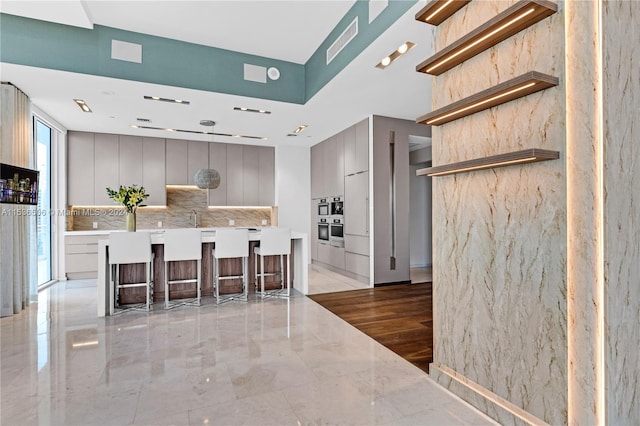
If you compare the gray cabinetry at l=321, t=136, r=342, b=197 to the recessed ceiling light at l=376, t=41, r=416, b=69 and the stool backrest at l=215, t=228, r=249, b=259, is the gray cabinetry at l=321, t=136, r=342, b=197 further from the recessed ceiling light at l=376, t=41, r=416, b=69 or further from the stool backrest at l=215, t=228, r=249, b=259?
the recessed ceiling light at l=376, t=41, r=416, b=69

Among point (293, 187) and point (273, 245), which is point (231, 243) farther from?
point (293, 187)

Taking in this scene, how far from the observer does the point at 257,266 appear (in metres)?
5.24

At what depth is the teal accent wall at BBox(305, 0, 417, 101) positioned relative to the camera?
2.91 metres

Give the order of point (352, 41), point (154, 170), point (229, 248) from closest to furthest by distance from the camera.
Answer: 1. point (352, 41)
2. point (229, 248)
3. point (154, 170)

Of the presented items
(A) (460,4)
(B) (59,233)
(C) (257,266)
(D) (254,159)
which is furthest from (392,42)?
(B) (59,233)

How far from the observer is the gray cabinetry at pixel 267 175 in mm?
7867

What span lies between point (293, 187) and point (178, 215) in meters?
2.67

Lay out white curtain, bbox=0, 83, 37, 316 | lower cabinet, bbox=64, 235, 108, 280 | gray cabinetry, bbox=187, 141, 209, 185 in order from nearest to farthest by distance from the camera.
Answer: white curtain, bbox=0, 83, 37, 316 < lower cabinet, bbox=64, 235, 108, 280 < gray cabinetry, bbox=187, 141, 209, 185

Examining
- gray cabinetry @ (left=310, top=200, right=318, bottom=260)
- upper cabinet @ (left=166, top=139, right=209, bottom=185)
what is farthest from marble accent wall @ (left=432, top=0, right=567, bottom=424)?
upper cabinet @ (left=166, top=139, right=209, bottom=185)

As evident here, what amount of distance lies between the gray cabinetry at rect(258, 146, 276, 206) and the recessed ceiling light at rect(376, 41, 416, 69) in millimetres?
4647

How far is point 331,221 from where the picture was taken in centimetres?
703

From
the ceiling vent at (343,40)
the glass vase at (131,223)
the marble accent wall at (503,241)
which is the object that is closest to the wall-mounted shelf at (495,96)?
the marble accent wall at (503,241)

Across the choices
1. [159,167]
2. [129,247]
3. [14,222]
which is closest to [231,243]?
[129,247]

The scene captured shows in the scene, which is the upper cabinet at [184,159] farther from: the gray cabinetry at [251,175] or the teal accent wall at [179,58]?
the teal accent wall at [179,58]
